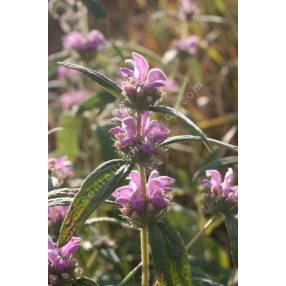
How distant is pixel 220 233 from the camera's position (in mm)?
2088

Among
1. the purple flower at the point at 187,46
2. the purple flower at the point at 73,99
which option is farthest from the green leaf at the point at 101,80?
the purple flower at the point at 187,46

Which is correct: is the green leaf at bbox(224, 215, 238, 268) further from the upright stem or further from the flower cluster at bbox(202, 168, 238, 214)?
the upright stem

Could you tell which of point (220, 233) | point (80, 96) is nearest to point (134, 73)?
point (80, 96)

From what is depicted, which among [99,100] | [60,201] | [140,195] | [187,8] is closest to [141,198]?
[140,195]

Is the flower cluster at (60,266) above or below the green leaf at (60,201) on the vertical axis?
below

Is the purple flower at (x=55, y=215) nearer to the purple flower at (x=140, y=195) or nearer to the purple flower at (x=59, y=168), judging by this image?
the purple flower at (x=59, y=168)

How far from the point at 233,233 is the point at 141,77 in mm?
293

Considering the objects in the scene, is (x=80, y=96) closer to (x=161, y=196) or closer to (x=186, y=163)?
(x=186, y=163)

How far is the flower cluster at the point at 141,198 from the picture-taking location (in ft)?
3.12

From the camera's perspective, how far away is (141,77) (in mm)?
971

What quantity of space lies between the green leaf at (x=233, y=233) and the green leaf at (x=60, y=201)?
10.3 inches

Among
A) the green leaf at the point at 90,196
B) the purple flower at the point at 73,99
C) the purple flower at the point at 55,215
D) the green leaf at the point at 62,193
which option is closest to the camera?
the green leaf at the point at 90,196

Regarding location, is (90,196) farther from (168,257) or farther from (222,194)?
(222,194)

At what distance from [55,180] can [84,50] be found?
52 cm
